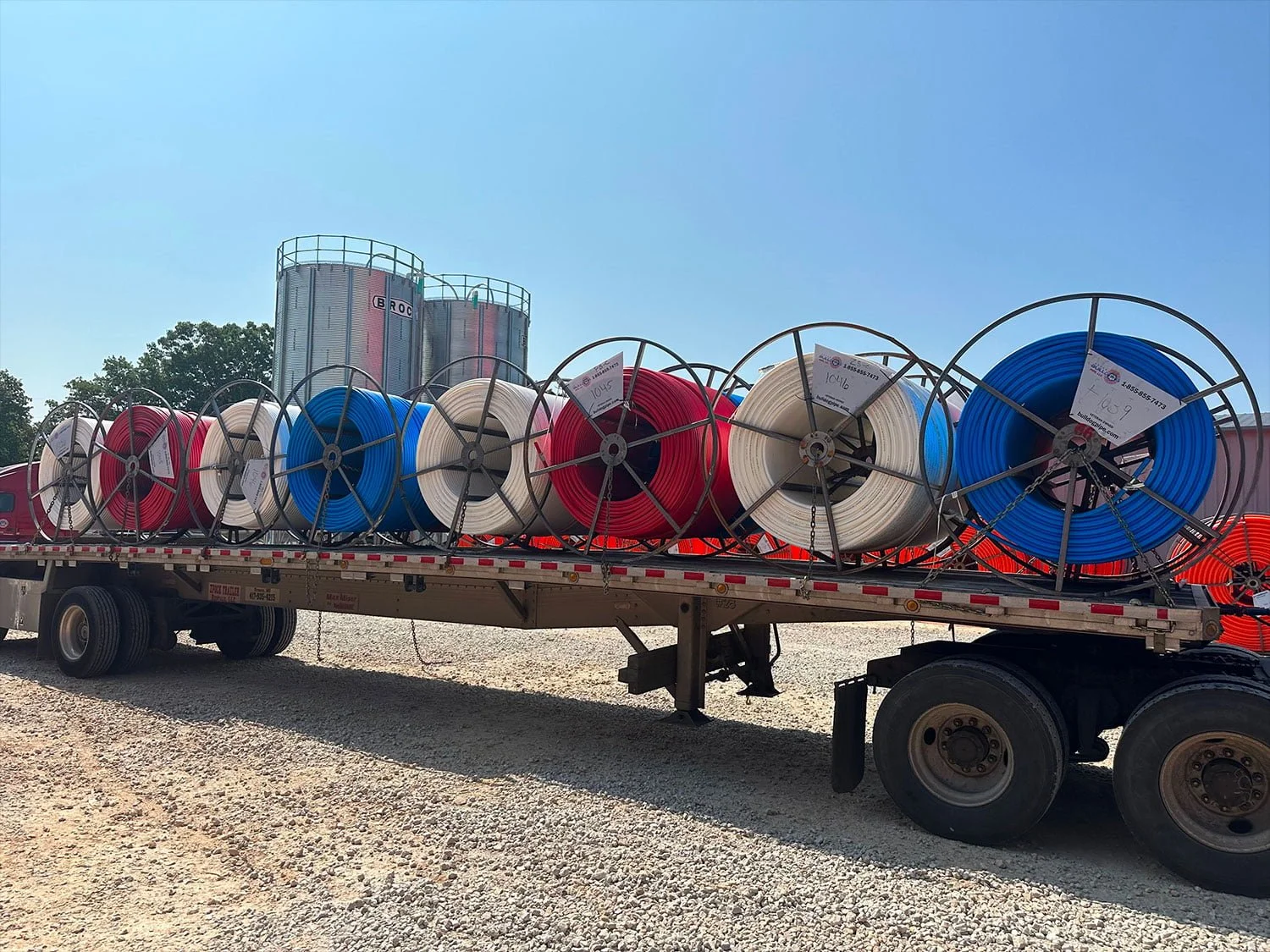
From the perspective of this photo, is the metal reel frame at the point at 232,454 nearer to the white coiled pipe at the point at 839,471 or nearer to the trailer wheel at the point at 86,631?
the trailer wheel at the point at 86,631

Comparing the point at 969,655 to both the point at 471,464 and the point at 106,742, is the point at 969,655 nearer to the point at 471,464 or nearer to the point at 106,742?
the point at 471,464

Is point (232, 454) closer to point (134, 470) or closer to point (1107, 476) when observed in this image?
point (134, 470)

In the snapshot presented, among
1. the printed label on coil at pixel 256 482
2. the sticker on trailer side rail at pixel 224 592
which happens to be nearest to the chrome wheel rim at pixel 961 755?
the printed label on coil at pixel 256 482

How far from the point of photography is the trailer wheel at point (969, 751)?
4.66m

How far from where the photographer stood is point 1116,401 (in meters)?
4.73

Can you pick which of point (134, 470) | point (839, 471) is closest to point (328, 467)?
point (134, 470)

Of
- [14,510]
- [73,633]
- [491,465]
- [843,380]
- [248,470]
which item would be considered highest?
[843,380]

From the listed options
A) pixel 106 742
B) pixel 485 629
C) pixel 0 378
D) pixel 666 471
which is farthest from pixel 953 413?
pixel 0 378

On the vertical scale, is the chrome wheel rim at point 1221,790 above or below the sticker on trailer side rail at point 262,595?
below

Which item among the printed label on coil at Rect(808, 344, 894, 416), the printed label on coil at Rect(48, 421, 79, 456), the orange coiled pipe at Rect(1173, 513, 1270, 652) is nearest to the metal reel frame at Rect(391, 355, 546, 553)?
the printed label on coil at Rect(808, 344, 894, 416)

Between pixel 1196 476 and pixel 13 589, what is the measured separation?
461 inches

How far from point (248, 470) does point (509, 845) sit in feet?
17.7

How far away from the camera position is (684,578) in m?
5.90

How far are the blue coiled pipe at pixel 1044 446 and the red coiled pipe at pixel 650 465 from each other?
171 centimetres
